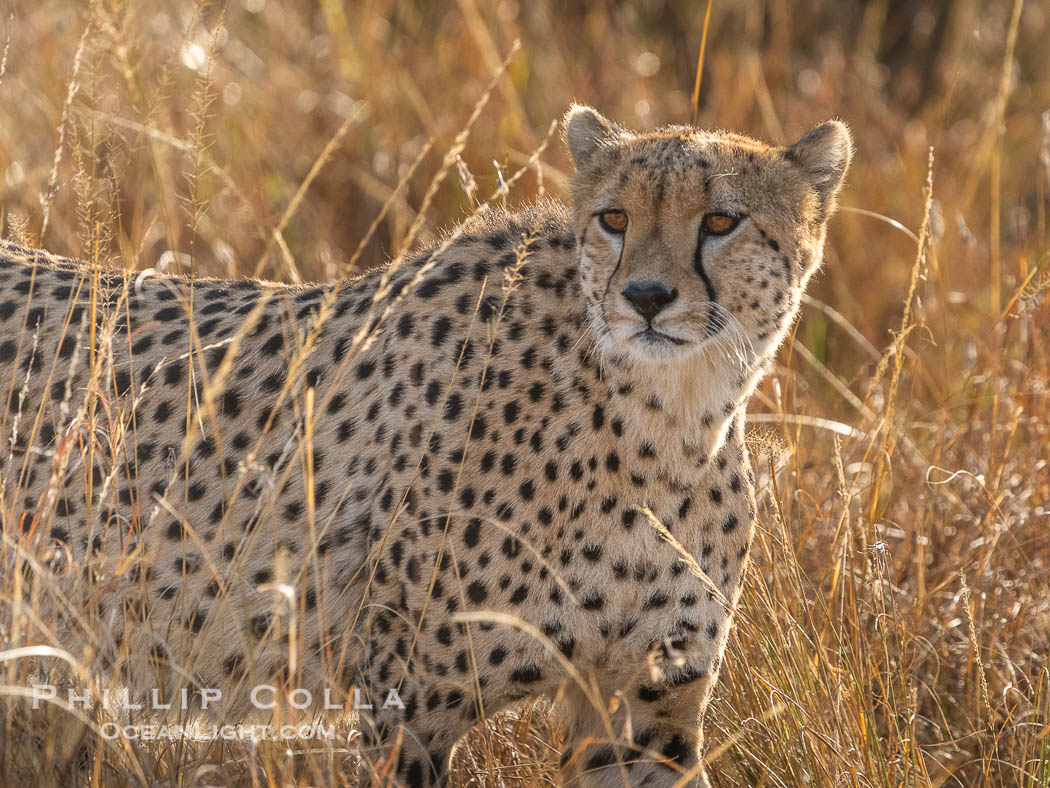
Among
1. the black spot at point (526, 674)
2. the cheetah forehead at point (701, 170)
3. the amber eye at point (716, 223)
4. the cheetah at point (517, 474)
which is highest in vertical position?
the cheetah forehead at point (701, 170)

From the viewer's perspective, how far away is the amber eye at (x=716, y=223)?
2.38 metres

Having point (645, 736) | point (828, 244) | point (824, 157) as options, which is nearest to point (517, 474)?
point (645, 736)

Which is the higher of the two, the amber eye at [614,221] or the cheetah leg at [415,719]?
the amber eye at [614,221]

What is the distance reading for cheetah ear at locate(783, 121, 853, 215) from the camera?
8.52ft

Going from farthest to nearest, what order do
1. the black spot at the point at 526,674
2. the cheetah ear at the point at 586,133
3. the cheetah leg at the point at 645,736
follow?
the cheetah ear at the point at 586,133 → the cheetah leg at the point at 645,736 → the black spot at the point at 526,674

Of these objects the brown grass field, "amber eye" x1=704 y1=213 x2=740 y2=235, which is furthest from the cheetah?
the brown grass field

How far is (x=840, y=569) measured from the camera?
2.73 meters

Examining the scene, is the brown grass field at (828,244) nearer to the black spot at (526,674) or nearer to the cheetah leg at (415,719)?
the cheetah leg at (415,719)

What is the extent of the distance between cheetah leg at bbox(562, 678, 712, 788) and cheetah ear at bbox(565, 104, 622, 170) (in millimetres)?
1056

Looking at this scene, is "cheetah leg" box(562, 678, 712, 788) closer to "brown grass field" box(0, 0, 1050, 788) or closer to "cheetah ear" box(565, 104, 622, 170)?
"brown grass field" box(0, 0, 1050, 788)

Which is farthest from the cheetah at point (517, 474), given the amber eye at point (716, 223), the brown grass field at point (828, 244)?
the brown grass field at point (828, 244)

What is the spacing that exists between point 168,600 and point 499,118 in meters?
3.32

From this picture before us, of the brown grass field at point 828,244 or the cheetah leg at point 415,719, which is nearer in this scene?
the cheetah leg at point 415,719

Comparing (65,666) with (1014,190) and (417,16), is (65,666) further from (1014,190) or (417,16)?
(1014,190)
